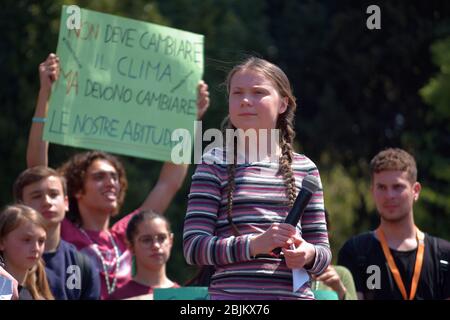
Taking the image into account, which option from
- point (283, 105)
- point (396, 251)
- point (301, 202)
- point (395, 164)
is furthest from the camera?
point (395, 164)

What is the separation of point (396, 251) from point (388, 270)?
0.13 metres

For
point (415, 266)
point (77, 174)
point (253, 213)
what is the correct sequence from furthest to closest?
point (77, 174) → point (415, 266) → point (253, 213)

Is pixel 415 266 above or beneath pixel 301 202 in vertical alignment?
above

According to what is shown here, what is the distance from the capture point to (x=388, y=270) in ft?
21.4

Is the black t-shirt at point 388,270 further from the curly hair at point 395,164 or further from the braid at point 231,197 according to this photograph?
the braid at point 231,197

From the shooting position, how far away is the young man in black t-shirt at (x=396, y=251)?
6.43 meters

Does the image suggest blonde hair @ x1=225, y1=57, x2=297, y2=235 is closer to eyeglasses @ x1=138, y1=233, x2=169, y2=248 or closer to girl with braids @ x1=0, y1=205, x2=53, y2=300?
girl with braids @ x1=0, y1=205, x2=53, y2=300

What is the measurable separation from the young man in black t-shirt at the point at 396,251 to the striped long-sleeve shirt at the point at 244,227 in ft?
7.18

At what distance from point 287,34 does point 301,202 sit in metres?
17.0

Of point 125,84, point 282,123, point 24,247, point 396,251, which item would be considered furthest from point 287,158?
point 125,84

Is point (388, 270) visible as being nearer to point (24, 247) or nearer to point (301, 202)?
point (24, 247)

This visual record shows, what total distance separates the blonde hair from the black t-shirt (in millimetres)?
2127

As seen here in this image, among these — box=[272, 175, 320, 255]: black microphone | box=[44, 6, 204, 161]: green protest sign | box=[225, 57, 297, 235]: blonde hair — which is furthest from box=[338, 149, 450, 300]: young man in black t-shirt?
box=[272, 175, 320, 255]: black microphone

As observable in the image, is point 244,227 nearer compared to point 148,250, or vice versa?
point 244,227
